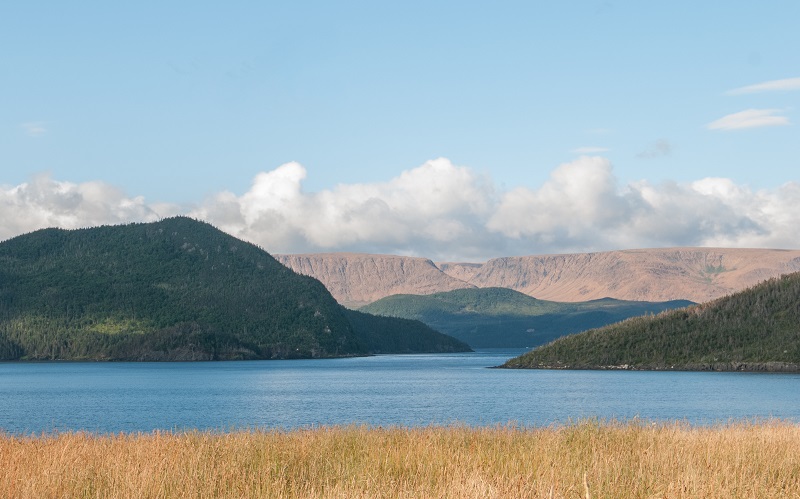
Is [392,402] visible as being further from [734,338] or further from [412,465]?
[734,338]

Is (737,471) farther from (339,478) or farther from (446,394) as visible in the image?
(446,394)

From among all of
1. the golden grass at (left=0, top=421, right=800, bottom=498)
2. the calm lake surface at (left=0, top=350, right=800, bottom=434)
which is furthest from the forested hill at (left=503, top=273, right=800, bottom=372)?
the golden grass at (left=0, top=421, right=800, bottom=498)

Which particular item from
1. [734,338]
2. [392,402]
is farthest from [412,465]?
[734,338]

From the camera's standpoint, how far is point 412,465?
23.6m

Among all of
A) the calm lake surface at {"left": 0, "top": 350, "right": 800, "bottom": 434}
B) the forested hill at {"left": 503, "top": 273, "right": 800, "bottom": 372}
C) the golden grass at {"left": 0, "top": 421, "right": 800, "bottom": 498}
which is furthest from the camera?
the forested hill at {"left": 503, "top": 273, "right": 800, "bottom": 372}

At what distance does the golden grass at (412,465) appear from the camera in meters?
20.0

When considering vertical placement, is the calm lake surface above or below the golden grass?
below

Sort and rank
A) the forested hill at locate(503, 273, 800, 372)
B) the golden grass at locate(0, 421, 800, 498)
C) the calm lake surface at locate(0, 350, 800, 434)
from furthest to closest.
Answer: the forested hill at locate(503, 273, 800, 372) < the calm lake surface at locate(0, 350, 800, 434) < the golden grass at locate(0, 421, 800, 498)

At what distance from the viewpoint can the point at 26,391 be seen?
497 feet

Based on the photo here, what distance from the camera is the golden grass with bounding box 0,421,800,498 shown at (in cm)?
1995

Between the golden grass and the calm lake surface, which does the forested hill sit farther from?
the golden grass

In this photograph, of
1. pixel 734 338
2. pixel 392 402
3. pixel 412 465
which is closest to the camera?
pixel 412 465

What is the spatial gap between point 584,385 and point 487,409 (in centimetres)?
5804

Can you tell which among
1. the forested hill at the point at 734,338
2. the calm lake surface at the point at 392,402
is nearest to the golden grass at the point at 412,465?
the calm lake surface at the point at 392,402
